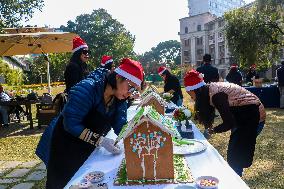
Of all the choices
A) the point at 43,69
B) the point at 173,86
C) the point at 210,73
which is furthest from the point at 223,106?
the point at 43,69

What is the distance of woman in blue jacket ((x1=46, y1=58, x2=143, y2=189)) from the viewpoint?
268 centimetres

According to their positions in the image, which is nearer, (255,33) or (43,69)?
(255,33)

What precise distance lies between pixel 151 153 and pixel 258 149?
5.17 m

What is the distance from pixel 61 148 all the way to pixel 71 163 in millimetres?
180

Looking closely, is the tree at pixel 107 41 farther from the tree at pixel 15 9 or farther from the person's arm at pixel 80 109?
the person's arm at pixel 80 109

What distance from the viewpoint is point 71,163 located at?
297 centimetres

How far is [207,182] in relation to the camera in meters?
2.02

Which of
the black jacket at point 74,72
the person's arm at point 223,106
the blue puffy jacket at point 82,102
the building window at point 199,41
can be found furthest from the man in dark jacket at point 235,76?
the building window at point 199,41

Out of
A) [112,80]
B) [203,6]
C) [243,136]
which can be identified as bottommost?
[243,136]

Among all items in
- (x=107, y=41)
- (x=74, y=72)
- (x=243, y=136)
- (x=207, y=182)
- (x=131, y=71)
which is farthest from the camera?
(x=107, y=41)

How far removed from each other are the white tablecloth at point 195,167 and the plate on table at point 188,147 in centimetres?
5

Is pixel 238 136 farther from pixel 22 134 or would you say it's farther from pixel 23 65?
pixel 23 65

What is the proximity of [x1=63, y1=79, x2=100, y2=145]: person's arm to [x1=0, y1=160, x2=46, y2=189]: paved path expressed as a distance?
9.15 ft

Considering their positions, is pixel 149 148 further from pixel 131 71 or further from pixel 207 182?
pixel 131 71
